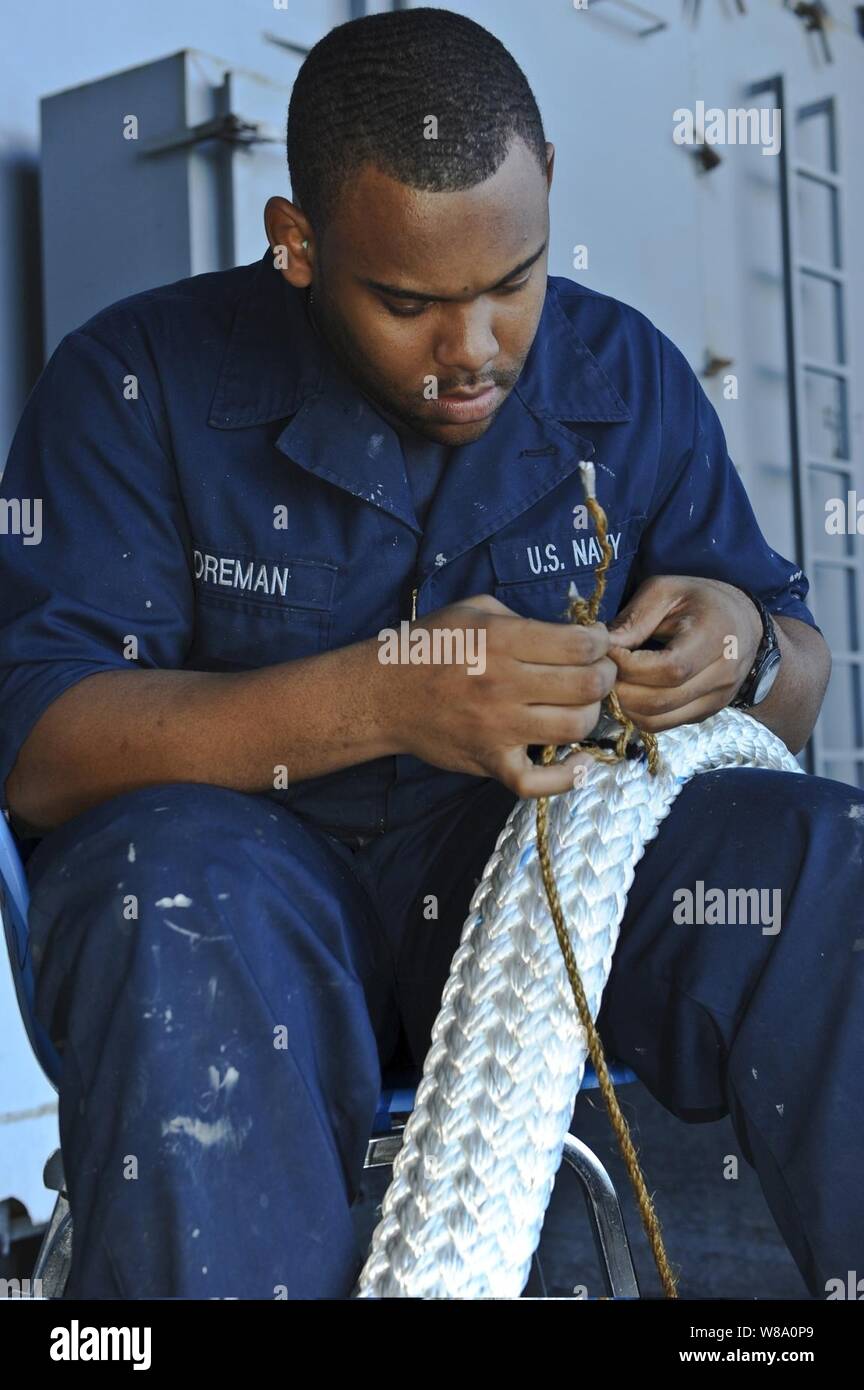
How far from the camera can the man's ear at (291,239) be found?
3.82 ft

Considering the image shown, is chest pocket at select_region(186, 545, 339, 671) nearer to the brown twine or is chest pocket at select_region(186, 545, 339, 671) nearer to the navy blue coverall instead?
the navy blue coverall

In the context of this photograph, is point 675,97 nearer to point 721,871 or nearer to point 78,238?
point 78,238

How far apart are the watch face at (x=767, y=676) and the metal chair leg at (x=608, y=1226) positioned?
0.36 m

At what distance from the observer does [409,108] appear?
1.06 meters

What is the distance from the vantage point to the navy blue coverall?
0.81m

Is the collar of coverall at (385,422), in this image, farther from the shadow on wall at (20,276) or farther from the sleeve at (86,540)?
the shadow on wall at (20,276)

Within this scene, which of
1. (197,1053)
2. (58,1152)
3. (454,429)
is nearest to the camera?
(197,1053)

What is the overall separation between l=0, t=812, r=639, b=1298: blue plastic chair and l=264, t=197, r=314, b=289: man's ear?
48 cm

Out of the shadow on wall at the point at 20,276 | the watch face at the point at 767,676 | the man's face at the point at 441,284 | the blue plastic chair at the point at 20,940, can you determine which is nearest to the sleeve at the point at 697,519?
the watch face at the point at 767,676

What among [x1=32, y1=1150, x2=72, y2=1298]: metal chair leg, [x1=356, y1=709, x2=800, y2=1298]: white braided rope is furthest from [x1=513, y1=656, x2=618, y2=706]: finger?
[x1=32, y1=1150, x2=72, y2=1298]: metal chair leg

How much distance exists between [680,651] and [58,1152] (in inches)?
21.2

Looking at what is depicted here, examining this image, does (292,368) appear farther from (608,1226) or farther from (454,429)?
(608,1226)

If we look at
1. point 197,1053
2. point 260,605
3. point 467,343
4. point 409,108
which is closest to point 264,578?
point 260,605
